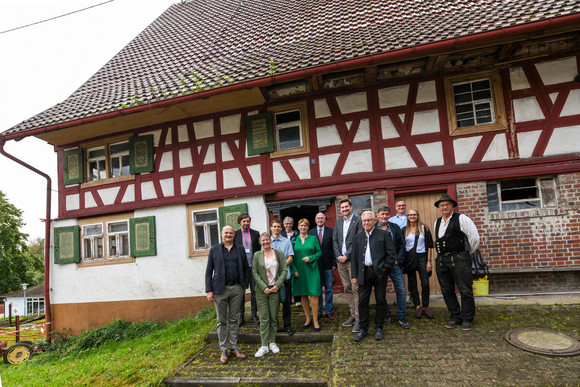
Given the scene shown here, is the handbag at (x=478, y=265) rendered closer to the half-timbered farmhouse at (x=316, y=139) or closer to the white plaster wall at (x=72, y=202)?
the half-timbered farmhouse at (x=316, y=139)

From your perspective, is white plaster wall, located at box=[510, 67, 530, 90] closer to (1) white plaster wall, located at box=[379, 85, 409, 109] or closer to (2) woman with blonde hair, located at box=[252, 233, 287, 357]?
(1) white plaster wall, located at box=[379, 85, 409, 109]

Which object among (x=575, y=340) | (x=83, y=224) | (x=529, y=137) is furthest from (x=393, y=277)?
(x=83, y=224)

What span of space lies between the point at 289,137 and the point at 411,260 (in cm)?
426

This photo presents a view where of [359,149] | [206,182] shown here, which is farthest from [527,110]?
[206,182]

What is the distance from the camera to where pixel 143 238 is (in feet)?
A: 29.9

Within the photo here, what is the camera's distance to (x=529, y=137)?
7.09 m

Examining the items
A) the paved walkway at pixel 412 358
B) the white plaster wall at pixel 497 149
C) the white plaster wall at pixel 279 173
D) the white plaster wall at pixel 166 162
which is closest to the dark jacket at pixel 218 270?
the paved walkway at pixel 412 358

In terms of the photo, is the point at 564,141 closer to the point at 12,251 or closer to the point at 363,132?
the point at 363,132

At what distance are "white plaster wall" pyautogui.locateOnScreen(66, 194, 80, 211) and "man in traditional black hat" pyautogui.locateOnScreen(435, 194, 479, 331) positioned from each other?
30.9 ft

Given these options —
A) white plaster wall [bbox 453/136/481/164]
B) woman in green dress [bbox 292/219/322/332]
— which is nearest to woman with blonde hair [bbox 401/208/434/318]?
woman in green dress [bbox 292/219/322/332]

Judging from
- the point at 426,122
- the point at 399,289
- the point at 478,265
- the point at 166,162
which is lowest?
the point at 399,289

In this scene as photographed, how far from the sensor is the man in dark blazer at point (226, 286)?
4.94 meters

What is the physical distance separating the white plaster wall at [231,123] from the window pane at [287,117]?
97 centimetres

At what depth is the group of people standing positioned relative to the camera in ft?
16.3
